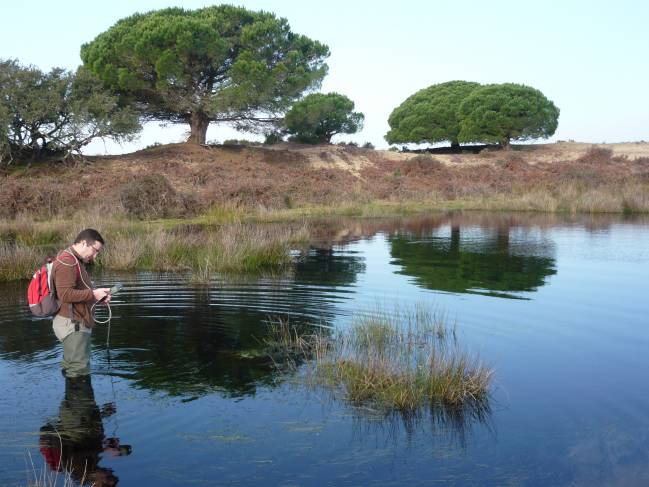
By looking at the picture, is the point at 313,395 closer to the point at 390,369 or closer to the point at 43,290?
the point at 390,369

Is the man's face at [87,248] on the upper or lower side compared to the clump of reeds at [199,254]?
upper

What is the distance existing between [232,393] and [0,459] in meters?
2.61

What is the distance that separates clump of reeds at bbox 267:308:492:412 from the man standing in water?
2.64m

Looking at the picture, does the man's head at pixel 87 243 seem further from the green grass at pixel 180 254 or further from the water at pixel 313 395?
the green grass at pixel 180 254

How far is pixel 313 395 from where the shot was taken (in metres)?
8.13

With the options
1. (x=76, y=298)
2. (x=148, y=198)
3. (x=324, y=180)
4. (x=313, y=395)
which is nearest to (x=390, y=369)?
(x=313, y=395)

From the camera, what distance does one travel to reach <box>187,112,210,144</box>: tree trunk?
45.4 m

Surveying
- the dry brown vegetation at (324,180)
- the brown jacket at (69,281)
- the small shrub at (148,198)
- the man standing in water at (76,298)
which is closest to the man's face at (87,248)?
the man standing in water at (76,298)

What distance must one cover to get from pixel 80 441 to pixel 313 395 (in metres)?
2.54

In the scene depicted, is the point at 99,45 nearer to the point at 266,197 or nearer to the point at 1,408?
the point at 266,197

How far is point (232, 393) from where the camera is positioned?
8.23 m

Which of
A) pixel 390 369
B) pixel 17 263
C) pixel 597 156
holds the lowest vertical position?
pixel 390 369

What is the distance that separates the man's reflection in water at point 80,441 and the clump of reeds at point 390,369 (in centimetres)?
249

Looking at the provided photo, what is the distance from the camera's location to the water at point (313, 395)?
633cm
